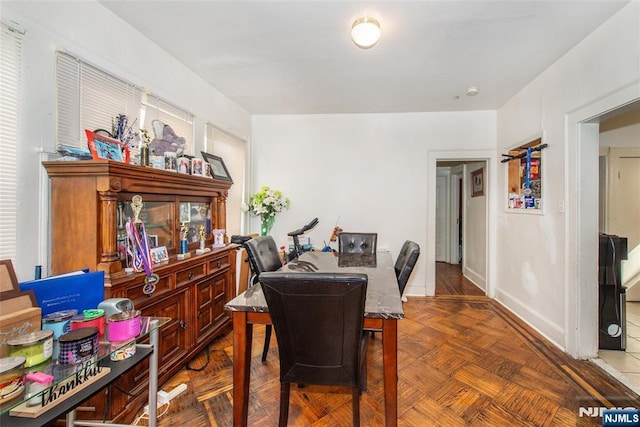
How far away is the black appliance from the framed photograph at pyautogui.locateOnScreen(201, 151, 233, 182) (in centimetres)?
356

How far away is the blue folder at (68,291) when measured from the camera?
1.20 metres

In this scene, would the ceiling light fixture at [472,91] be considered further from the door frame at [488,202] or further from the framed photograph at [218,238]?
the framed photograph at [218,238]

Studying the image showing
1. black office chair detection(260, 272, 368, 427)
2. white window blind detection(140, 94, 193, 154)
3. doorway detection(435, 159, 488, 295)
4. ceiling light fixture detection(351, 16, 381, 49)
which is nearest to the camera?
black office chair detection(260, 272, 368, 427)

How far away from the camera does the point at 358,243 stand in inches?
118

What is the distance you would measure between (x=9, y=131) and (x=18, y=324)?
999 millimetres

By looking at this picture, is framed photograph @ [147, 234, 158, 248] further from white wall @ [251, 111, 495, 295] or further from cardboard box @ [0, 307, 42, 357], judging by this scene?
white wall @ [251, 111, 495, 295]

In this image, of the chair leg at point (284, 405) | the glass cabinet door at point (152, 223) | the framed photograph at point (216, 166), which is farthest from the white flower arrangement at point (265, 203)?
the chair leg at point (284, 405)

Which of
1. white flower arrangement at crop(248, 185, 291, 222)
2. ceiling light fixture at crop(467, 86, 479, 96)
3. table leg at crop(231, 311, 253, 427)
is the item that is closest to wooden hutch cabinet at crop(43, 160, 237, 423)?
table leg at crop(231, 311, 253, 427)

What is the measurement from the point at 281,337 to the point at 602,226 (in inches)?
163

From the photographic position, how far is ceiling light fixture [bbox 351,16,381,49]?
183 cm

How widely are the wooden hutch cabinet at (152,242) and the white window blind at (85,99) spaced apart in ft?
1.02

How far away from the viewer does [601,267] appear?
2.33 meters

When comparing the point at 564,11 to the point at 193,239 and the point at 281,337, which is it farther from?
the point at 193,239

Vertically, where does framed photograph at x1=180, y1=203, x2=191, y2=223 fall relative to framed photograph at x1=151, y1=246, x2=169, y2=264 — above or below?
above
